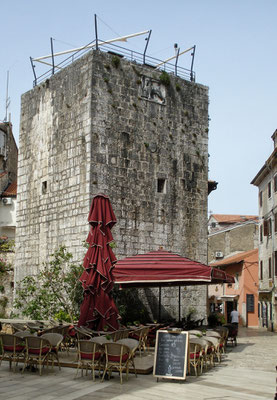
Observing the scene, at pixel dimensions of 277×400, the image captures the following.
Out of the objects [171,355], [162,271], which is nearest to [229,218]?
[162,271]

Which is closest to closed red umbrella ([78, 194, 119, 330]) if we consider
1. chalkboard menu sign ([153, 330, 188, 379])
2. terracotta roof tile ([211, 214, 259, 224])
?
chalkboard menu sign ([153, 330, 188, 379])

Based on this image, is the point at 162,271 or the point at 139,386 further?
the point at 162,271

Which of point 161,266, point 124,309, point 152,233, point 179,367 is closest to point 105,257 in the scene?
point 161,266

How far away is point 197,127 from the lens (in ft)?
68.2

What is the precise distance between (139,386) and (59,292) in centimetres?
847

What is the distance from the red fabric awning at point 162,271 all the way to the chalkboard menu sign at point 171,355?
302 cm

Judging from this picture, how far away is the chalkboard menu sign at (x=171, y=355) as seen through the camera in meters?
9.66

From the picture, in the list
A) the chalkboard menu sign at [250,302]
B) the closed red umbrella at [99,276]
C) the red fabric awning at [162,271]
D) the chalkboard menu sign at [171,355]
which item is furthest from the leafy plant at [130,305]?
the chalkboard menu sign at [250,302]

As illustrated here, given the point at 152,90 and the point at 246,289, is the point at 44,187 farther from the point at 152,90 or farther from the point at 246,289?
the point at 246,289

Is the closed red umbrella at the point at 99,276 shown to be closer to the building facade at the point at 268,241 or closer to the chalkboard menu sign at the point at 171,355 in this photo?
the chalkboard menu sign at the point at 171,355

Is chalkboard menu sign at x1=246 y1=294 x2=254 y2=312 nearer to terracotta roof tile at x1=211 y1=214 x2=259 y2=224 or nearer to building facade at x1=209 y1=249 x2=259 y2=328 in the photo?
building facade at x1=209 y1=249 x2=259 y2=328

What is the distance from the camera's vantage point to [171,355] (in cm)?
990

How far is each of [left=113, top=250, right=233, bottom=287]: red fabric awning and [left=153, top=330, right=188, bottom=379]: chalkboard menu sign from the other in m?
3.02

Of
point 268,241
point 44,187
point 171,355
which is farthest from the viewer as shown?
point 268,241
